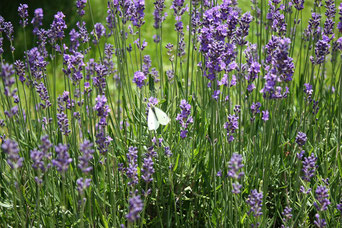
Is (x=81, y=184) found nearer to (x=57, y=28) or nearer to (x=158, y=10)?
(x=57, y=28)

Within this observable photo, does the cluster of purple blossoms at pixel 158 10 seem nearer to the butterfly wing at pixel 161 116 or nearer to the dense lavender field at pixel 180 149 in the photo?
the dense lavender field at pixel 180 149

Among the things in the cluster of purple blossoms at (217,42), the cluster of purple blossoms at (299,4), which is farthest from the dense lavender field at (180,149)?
the cluster of purple blossoms at (299,4)

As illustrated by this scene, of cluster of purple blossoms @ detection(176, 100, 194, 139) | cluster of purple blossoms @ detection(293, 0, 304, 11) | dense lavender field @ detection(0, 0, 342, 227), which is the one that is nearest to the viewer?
dense lavender field @ detection(0, 0, 342, 227)

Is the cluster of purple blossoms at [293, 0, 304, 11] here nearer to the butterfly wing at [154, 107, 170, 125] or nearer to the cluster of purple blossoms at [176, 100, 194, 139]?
the cluster of purple blossoms at [176, 100, 194, 139]

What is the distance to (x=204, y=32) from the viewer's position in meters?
2.47

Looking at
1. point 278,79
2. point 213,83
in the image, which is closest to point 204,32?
point 213,83

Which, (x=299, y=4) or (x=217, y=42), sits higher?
(x=299, y=4)

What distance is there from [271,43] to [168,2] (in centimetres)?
642

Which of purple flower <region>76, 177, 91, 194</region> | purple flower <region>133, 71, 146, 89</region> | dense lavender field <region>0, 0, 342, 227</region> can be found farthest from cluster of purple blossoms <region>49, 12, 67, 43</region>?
purple flower <region>76, 177, 91, 194</region>

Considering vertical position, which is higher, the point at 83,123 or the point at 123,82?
the point at 123,82

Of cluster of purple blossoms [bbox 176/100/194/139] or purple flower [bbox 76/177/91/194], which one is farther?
cluster of purple blossoms [bbox 176/100/194/139]

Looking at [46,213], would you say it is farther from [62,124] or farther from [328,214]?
[328,214]

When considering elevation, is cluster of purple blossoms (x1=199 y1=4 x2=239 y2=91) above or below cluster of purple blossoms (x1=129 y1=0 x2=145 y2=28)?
below

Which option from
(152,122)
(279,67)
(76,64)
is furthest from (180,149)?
(279,67)
